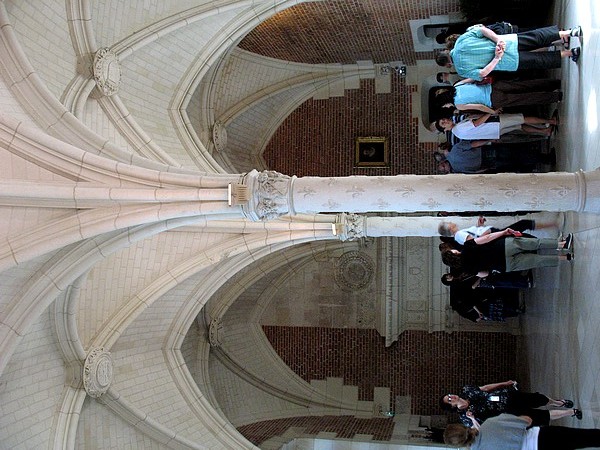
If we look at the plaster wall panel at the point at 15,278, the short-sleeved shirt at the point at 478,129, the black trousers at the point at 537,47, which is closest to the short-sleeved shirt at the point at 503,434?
the short-sleeved shirt at the point at 478,129

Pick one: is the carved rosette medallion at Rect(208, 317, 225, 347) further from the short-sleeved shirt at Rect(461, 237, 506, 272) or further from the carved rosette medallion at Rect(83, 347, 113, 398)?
the short-sleeved shirt at Rect(461, 237, 506, 272)

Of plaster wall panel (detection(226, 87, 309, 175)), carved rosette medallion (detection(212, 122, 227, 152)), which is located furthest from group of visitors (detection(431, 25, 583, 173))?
plaster wall panel (detection(226, 87, 309, 175))

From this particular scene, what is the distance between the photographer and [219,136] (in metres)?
12.4

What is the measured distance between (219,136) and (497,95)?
5307 millimetres

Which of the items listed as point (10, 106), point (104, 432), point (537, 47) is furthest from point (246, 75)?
point (104, 432)

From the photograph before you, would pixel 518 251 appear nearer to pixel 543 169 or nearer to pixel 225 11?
pixel 543 169

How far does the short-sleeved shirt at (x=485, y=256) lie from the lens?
8.37 meters

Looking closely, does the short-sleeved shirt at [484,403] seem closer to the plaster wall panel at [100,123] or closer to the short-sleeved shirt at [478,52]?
the short-sleeved shirt at [478,52]

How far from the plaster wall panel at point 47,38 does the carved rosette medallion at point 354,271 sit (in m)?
7.08

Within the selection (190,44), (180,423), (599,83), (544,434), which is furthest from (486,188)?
(180,423)

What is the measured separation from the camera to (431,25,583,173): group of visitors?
319 inches

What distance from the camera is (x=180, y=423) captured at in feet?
36.8

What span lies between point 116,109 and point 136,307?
8.98ft

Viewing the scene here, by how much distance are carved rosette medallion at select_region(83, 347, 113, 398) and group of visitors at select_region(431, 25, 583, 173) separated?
5.30 m
